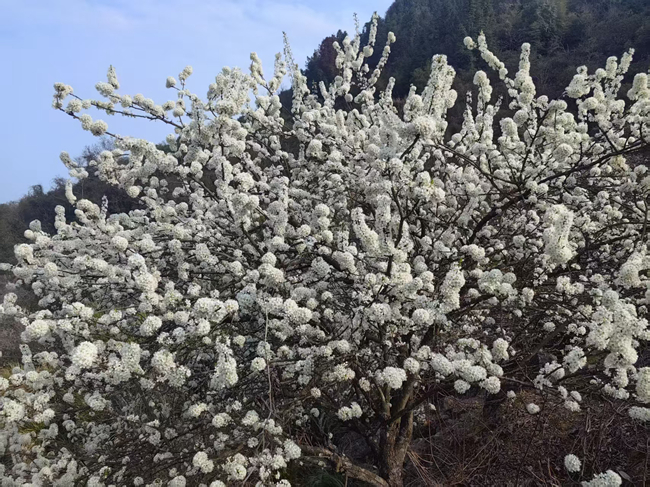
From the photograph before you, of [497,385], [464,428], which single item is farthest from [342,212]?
[464,428]

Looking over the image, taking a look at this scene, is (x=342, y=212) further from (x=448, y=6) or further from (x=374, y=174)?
(x=448, y=6)

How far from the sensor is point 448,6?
27812 mm

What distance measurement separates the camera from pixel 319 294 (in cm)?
366

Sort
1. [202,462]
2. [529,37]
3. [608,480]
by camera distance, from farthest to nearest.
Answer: [529,37]
[202,462]
[608,480]

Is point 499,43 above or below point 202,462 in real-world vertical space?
above

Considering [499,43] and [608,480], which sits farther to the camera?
[499,43]

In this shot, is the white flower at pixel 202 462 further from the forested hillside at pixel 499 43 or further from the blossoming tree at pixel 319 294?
the forested hillside at pixel 499 43

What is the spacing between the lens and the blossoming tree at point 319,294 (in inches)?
105

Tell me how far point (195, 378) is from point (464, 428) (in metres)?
3.33

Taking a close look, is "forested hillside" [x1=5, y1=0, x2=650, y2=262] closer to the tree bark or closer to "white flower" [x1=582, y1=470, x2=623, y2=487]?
the tree bark

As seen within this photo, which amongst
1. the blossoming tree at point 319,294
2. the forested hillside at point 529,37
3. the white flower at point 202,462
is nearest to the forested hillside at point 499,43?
the forested hillside at point 529,37

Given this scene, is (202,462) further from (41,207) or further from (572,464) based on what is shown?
(41,207)

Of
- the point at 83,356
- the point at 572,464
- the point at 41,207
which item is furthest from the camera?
the point at 41,207

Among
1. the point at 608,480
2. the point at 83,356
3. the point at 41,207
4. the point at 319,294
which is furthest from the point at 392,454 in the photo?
the point at 41,207
